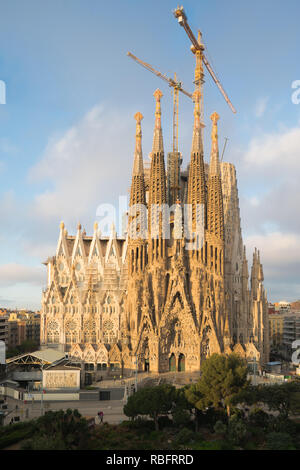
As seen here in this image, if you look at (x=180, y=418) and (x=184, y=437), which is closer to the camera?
(x=184, y=437)

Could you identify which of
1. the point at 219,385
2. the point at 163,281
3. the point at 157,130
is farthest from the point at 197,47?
the point at 219,385

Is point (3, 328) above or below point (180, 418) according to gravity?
above

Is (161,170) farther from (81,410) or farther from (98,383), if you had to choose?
(81,410)

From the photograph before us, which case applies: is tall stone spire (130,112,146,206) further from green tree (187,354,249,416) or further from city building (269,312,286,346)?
city building (269,312,286,346)

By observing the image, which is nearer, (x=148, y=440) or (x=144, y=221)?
(x=148, y=440)

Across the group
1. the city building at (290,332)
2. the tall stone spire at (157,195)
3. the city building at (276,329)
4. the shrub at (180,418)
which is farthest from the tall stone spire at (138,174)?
the city building at (276,329)

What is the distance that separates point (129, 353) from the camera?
61.5 m

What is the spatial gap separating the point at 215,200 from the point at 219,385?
125 feet

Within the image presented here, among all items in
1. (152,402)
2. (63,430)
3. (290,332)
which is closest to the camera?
(63,430)

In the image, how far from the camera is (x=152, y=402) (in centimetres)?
3030

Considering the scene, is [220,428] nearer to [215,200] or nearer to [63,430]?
[63,430]

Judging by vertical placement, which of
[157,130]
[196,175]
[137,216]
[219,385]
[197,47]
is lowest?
[219,385]
